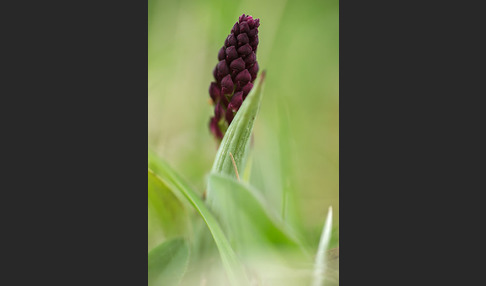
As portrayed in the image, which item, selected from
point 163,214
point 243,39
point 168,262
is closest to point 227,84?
point 243,39

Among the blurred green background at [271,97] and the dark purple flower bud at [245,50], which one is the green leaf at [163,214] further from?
the dark purple flower bud at [245,50]

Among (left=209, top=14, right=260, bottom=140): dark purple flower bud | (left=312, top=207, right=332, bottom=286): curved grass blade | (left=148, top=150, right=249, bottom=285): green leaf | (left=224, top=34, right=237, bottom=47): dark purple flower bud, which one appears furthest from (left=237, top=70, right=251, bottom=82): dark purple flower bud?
(left=312, top=207, right=332, bottom=286): curved grass blade

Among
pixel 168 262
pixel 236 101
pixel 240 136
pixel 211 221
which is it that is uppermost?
pixel 236 101

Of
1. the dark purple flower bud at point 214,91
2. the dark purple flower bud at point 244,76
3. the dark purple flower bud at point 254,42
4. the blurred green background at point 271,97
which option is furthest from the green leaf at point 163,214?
the dark purple flower bud at point 254,42

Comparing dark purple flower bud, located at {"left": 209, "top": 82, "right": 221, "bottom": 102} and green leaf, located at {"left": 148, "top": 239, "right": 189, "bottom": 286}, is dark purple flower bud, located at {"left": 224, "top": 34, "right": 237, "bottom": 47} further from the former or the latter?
green leaf, located at {"left": 148, "top": 239, "right": 189, "bottom": 286}

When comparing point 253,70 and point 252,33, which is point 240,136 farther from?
point 252,33
